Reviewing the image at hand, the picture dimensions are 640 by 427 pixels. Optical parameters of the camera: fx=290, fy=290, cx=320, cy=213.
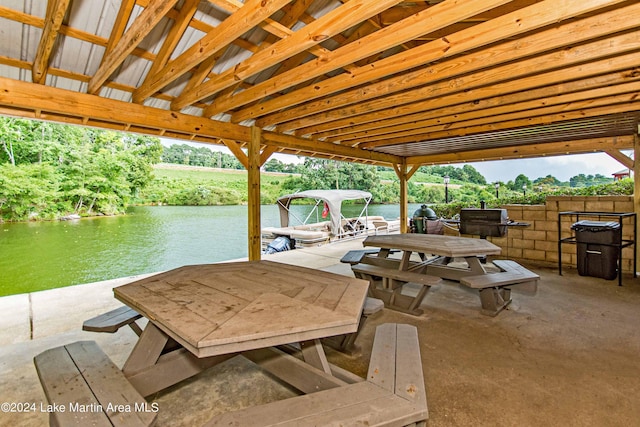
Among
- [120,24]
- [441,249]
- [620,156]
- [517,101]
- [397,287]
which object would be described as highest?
[120,24]

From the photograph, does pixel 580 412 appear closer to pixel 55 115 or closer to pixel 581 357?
pixel 581 357

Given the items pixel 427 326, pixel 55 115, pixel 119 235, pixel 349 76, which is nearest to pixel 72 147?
pixel 119 235

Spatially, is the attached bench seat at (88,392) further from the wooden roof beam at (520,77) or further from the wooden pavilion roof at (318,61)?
the wooden roof beam at (520,77)

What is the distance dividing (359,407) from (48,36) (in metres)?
2.97

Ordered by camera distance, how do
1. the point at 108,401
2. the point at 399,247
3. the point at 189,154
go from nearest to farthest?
the point at 108,401 < the point at 399,247 < the point at 189,154

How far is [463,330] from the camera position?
2.62 metres

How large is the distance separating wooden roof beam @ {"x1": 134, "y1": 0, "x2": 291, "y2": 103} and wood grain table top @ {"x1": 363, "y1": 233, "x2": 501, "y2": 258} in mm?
2528

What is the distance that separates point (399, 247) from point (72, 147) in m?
16.1

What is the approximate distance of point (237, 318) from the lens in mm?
1270

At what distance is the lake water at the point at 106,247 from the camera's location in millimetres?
7715

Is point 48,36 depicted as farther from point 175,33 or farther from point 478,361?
point 478,361

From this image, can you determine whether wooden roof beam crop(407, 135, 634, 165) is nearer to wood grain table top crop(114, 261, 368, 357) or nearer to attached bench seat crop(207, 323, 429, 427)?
wood grain table top crop(114, 261, 368, 357)

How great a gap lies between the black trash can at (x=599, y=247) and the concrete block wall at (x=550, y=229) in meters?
0.69

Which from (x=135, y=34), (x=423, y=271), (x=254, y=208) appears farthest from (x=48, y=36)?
(x=423, y=271)
